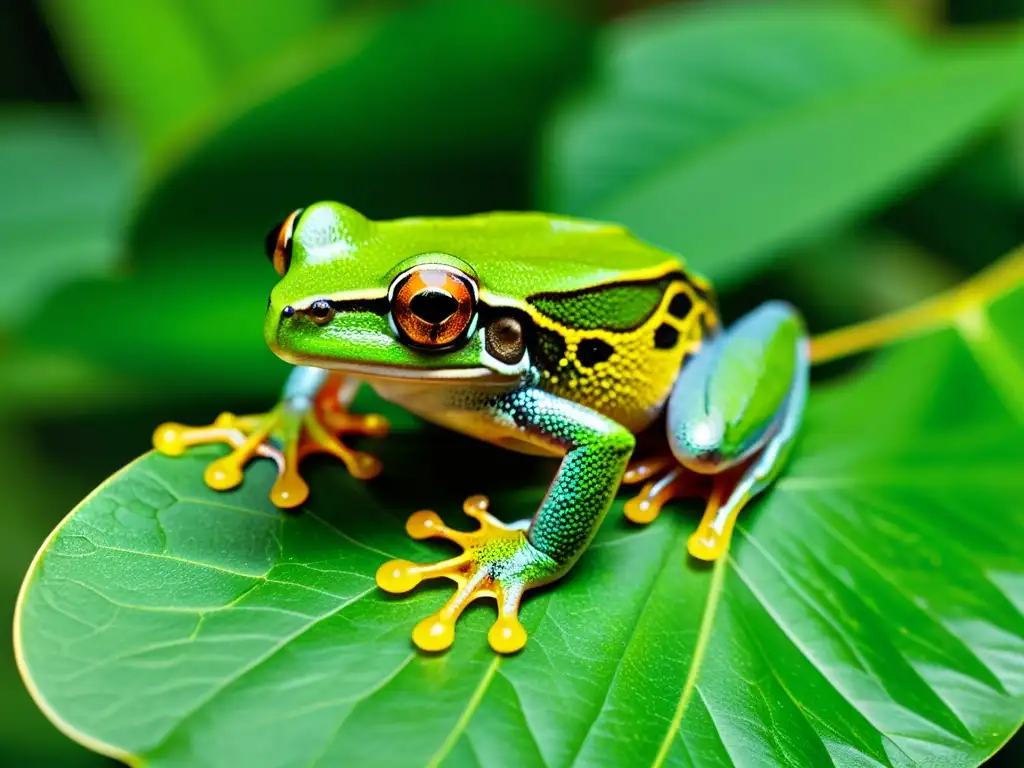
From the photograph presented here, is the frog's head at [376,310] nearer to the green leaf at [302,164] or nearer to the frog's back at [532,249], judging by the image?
the frog's back at [532,249]

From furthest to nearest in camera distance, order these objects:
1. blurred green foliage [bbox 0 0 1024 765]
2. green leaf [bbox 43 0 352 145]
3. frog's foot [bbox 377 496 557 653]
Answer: green leaf [bbox 43 0 352 145] < blurred green foliage [bbox 0 0 1024 765] < frog's foot [bbox 377 496 557 653]

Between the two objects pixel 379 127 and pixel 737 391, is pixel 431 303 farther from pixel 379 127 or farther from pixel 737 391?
pixel 379 127

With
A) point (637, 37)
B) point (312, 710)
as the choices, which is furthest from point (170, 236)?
point (637, 37)

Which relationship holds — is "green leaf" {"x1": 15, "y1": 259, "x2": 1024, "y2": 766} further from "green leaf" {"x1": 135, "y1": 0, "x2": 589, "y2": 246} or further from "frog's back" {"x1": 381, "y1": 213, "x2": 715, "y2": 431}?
"green leaf" {"x1": 135, "y1": 0, "x2": 589, "y2": 246}

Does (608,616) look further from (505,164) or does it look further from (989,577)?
(505,164)

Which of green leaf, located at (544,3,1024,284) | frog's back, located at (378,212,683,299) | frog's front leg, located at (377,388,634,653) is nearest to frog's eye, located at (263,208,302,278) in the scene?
frog's back, located at (378,212,683,299)

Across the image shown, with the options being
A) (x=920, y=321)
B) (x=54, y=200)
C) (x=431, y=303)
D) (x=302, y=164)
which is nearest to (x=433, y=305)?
(x=431, y=303)
